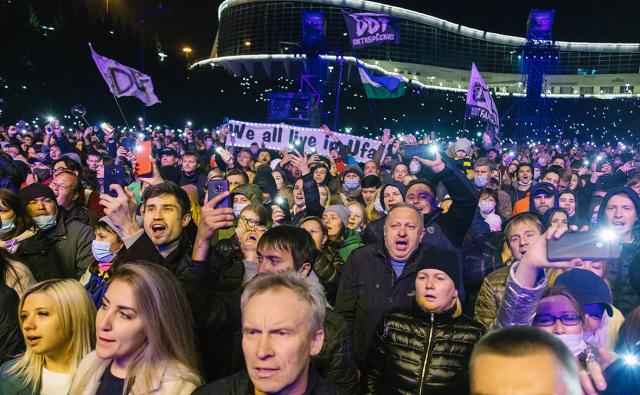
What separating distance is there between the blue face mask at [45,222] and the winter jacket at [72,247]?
0.15 ft

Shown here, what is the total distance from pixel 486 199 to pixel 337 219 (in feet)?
6.73

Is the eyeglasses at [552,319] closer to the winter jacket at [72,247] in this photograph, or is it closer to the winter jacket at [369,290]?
the winter jacket at [369,290]

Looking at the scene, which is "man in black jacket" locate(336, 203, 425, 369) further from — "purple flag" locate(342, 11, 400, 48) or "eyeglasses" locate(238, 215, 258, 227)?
"purple flag" locate(342, 11, 400, 48)

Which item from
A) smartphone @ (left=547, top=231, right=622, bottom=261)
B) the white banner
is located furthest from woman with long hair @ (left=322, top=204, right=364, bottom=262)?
the white banner

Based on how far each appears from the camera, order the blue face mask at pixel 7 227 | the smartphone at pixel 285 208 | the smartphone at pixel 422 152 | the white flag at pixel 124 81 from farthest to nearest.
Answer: the white flag at pixel 124 81 < the smartphone at pixel 285 208 < the blue face mask at pixel 7 227 < the smartphone at pixel 422 152

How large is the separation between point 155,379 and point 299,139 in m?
10.5

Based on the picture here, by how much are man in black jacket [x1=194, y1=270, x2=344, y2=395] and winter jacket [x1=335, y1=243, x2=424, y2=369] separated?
1.63m

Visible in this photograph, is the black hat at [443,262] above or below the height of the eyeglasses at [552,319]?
above

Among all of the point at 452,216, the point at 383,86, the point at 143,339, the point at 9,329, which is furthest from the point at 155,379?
the point at 383,86

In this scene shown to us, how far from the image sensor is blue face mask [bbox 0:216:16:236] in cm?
487

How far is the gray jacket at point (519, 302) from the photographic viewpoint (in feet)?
8.50

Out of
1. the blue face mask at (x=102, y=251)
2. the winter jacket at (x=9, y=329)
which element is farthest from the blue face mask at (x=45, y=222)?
the winter jacket at (x=9, y=329)

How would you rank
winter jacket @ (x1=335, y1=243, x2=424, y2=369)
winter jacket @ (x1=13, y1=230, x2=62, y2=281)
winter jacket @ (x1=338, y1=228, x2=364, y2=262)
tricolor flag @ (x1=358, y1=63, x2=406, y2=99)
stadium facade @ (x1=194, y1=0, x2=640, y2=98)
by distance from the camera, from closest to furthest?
winter jacket @ (x1=335, y1=243, x2=424, y2=369) → winter jacket @ (x1=13, y1=230, x2=62, y2=281) → winter jacket @ (x1=338, y1=228, x2=364, y2=262) → tricolor flag @ (x1=358, y1=63, x2=406, y2=99) → stadium facade @ (x1=194, y1=0, x2=640, y2=98)

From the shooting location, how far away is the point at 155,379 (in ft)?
8.70
